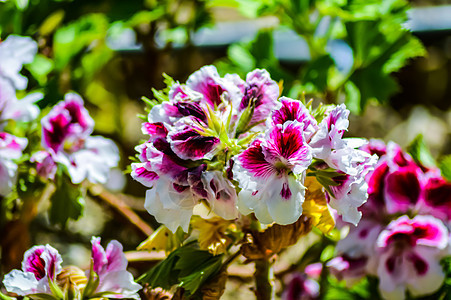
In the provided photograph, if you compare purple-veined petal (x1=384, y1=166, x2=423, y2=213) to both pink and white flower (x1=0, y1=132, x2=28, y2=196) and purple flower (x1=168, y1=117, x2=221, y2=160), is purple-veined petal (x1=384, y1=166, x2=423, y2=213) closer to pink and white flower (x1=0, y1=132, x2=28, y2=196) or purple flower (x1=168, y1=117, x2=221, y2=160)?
purple flower (x1=168, y1=117, x2=221, y2=160)

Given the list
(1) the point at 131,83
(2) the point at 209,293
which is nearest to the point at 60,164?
(2) the point at 209,293

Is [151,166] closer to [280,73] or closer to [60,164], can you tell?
[60,164]

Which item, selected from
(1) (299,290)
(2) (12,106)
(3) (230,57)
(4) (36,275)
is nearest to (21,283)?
(4) (36,275)

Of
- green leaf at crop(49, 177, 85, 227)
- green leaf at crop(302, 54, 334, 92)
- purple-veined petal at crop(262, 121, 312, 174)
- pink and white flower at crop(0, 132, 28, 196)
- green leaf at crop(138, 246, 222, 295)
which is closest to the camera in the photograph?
purple-veined petal at crop(262, 121, 312, 174)

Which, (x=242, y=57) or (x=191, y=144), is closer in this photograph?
(x=191, y=144)

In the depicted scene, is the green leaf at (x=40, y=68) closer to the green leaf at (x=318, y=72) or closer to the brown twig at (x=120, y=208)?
the brown twig at (x=120, y=208)

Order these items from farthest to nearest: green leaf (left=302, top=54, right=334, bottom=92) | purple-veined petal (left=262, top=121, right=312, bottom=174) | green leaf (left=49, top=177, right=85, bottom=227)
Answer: green leaf (left=302, top=54, right=334, bottom=92) < green leaf (left=49, top=177, right=85, bottom=227) < purple-veined petal (left=262, top=121, right=312, bottom=174)

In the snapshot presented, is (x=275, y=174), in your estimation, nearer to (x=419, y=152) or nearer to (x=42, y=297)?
(x=42, y=297)

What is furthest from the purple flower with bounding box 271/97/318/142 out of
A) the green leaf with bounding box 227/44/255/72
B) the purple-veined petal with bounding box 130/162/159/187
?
the green leaf with bounding box 227/44/255/72
